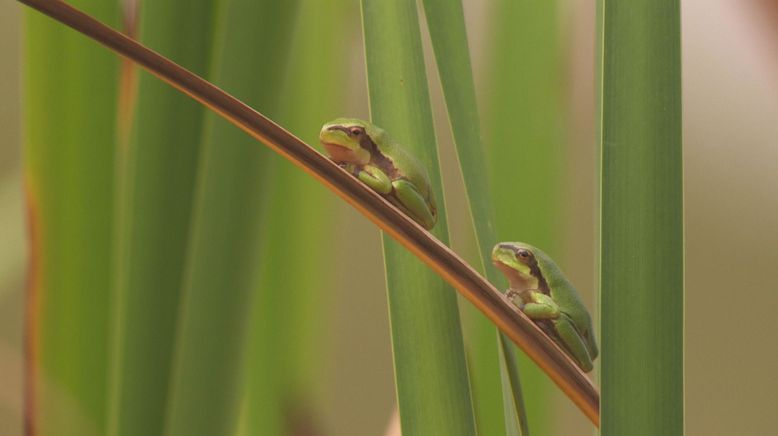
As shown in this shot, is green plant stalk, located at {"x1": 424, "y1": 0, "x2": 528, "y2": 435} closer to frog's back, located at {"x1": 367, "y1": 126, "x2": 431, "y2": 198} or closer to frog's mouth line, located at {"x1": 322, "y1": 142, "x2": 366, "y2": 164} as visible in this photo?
frog's back, located at {"x1": 367, "y1": 126, "x2": 431, "y2": 198}

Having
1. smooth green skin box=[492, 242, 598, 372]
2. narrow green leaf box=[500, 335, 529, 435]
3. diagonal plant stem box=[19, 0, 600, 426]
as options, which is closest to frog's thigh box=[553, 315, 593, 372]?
smooth green skin box=[492, 242, 598, 372]

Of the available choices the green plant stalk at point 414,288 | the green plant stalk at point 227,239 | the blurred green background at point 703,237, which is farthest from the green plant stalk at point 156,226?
Answer: the blurred green background at point 703,237

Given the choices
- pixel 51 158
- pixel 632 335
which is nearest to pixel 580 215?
pixel 51 158

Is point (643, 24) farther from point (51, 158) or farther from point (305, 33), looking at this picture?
point (305, 33)

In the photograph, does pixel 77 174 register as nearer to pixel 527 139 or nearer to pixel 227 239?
pixel 227 239

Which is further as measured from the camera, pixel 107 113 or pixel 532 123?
pixel 532 123

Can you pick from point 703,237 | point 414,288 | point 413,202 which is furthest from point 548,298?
point 703,237

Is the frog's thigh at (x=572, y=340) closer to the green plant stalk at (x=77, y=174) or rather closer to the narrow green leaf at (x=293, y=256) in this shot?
the narrow green leaf at (x=293, y=256)
